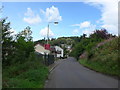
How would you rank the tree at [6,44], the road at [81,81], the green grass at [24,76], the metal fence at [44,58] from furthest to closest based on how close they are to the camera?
the metal fence at [44,58], the tree at [6,44], the road at [81,81], the green grass at [24,76]

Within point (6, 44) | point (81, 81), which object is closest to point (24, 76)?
point (81, 81)

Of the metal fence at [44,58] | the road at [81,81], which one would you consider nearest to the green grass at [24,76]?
the road at [81,81]

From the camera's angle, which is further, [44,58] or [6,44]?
[44,58]

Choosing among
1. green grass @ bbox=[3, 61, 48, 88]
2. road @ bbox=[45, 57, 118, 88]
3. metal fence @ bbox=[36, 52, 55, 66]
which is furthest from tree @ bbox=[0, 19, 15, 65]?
metal fence @ bbox=[36, 52, 55, 66]

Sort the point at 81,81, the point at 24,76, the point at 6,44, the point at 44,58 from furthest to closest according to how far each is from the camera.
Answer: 1. the point at 44,58
2. the point at 6,44
3. the point at 81,81
4. the point at 24,76

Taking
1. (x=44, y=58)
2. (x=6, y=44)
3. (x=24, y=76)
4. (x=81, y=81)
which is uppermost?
(x=6, y=44)

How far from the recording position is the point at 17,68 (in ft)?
68.6

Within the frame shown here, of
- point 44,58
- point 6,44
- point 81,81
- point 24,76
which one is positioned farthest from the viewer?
point 44,58

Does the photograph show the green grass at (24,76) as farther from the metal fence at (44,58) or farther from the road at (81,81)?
the metal fence at (44,58)

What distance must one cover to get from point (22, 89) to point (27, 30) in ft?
115

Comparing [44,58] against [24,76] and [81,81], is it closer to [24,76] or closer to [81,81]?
[81,81]

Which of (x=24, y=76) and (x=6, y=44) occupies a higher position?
(x=6, y=44)

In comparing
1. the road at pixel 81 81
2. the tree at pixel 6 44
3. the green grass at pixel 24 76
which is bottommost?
the road at pixel 81 81

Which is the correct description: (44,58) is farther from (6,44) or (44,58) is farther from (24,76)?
(24,76)
